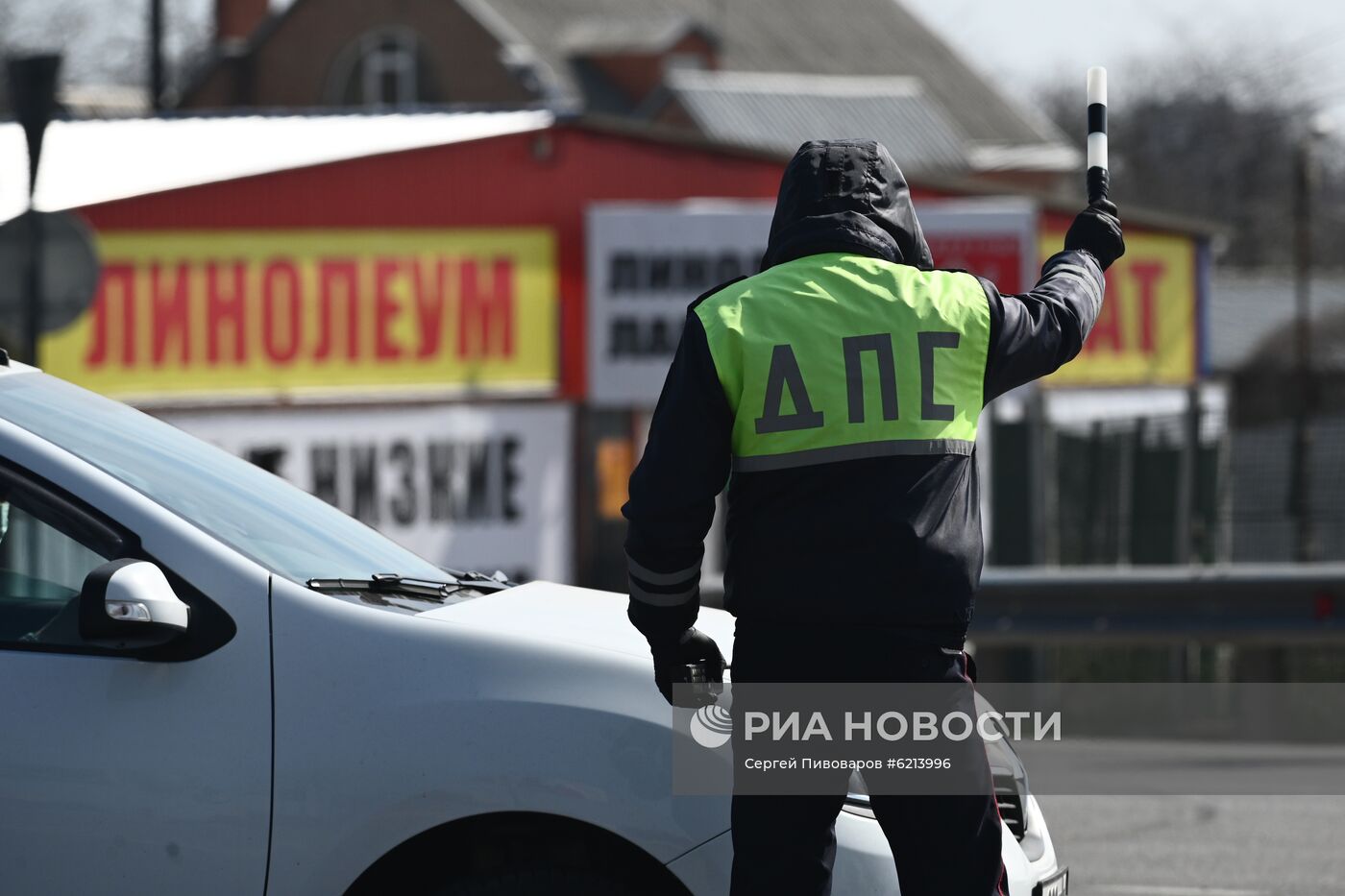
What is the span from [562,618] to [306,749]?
642 millimetres

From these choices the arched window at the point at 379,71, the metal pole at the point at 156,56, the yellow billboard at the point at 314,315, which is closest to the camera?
the yellow billboard at the point at 314,315

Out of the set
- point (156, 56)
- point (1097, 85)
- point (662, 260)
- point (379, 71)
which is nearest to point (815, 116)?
point (379, 71)

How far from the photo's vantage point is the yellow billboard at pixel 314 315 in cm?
1584

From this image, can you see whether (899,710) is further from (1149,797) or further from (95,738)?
(1149,797)

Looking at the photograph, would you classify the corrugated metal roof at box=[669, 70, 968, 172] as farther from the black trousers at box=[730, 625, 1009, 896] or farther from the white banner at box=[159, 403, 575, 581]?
the black trousers at box=[730, 625, 1009, 896]

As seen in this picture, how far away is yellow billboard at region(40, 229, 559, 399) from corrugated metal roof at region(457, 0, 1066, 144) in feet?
97.5

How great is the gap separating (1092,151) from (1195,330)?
19.0 metres

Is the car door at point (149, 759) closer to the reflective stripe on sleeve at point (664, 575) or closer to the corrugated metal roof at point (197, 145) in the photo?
the reflective stripe on sleeve at point (664, 575)

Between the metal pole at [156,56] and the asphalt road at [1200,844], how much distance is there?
19.3m

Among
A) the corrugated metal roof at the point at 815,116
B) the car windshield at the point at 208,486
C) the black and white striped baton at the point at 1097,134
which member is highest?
the corrugated metal roof at the point at 815,116

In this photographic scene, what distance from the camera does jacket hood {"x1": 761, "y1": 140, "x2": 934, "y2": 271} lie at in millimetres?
3668

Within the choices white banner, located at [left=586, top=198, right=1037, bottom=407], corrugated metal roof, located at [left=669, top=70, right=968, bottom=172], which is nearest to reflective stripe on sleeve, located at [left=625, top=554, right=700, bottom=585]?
white banner, located at [left=586, top=198, right=1037, bottom=407]
